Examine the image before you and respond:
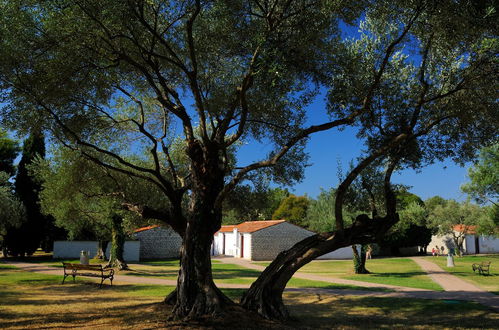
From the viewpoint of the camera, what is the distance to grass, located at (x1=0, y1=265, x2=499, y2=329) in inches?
386

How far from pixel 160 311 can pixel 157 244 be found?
35.5 meters

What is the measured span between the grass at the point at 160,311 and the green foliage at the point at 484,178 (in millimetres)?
29881

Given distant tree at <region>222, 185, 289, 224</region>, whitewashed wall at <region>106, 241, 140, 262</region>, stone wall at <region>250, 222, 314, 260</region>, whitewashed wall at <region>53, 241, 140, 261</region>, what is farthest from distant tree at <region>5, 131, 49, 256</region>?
distant tree at <region>222, 185, 289, 224</region>

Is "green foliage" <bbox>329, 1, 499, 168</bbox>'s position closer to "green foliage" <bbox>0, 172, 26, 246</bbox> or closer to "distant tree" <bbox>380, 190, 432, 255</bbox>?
"green foliage" <bbox>0, 172, 26, 246</bbox>

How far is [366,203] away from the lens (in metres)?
16.8

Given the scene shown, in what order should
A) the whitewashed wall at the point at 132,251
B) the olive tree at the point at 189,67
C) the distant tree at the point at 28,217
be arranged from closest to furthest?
the olive tree at the point at 189,67
the distant tree at the point at 28,217
the whitewashed wall at the point at 132,251

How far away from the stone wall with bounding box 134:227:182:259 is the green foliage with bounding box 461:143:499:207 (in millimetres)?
32017

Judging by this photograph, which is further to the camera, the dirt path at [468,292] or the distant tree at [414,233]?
the distant tree at [414,233]

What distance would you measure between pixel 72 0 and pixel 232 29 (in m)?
4.00

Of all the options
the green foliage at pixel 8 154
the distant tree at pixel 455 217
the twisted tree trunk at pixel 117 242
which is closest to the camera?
the twisted tree trunk at pixel 117 242

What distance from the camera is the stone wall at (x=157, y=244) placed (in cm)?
4412

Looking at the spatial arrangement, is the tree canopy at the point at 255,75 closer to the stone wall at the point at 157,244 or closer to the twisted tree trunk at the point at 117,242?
Answer: the twisted tree trunk at the point at 117,242

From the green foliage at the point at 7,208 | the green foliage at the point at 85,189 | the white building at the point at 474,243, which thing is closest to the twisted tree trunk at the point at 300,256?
the green foliage at the point at 85,189

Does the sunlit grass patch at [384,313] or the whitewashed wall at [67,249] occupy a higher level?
the whitewashed wall at [67,249]
